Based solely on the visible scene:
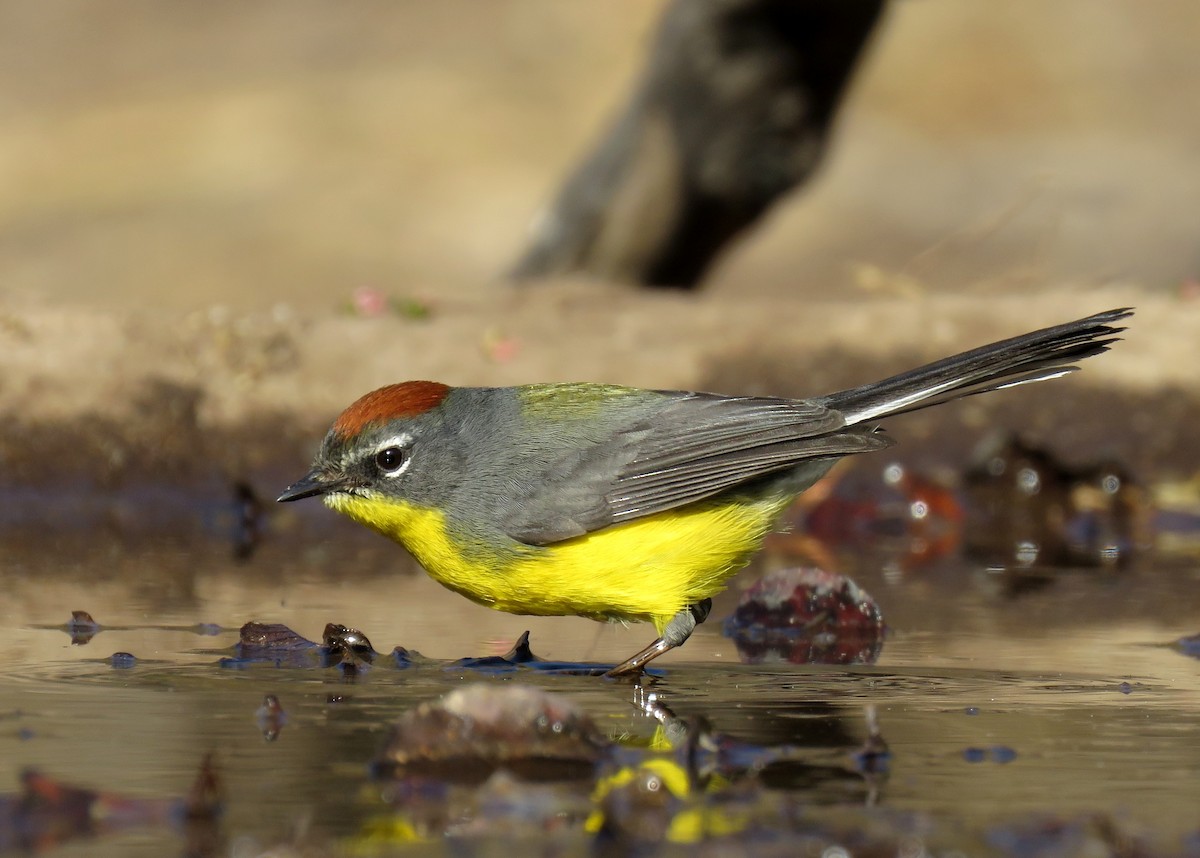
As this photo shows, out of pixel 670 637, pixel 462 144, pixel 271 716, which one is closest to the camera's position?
pixel 271 716

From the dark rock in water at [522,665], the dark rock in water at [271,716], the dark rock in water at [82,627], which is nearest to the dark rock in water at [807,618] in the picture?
the dark rock in water at [522,665]

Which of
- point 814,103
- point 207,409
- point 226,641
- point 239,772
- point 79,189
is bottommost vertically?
point 239,772

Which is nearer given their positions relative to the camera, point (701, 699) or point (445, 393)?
point (701, 699)

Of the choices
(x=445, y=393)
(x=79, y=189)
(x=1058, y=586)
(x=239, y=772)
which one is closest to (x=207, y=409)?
(x=445, y=393)

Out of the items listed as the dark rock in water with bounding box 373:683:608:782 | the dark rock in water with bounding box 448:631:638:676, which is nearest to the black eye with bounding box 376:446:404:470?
the dark rock in water with bounding box 448:631:638:676

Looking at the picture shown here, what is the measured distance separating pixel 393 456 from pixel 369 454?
0.09 m

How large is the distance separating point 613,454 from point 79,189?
18.0m

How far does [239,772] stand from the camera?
4.08 meters

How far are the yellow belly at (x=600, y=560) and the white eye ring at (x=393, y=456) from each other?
0.35 ft

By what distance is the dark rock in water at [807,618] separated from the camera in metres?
6.13

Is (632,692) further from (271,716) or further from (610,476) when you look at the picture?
(271,716)

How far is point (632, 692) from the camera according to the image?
17.3 ft

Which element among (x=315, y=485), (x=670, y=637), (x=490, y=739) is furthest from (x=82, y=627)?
(x=490, y=739)

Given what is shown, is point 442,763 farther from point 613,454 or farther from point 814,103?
point 814,103
